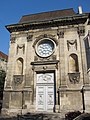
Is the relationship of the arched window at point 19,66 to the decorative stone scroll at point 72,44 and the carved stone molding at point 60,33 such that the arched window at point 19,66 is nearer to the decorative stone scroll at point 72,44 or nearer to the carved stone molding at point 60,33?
the carved stone molding at point 60,33

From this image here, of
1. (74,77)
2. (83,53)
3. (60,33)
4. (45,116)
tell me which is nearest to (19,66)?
(60,33)

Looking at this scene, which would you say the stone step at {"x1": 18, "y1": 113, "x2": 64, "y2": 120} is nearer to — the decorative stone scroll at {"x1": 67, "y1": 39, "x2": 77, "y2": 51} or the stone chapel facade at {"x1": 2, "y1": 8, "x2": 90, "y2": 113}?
the stone chapel facade at {"x1": 2, "y1": 8, "x2": 90, "y2": 113}

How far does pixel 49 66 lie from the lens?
12914 millimetres

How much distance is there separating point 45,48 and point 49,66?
182 cm

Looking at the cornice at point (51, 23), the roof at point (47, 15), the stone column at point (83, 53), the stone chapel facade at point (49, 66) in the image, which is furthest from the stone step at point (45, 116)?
the roof at point (47, 15)

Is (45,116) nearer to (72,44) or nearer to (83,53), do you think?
(83,53)

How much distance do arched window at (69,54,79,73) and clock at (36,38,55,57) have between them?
1735mm

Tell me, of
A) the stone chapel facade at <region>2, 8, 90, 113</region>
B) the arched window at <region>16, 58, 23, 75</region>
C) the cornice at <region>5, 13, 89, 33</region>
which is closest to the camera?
the stone chapel facade at <region>2, 8, 90, 113</region>

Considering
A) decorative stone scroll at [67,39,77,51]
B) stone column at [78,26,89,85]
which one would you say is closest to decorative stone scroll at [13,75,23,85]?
decorative stone scroll at [67,39,77,51]

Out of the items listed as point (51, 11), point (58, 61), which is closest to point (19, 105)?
point (58, 61)

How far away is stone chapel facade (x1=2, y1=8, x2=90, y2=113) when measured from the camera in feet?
39.1

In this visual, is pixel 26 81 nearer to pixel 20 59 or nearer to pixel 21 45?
pixel 20 59

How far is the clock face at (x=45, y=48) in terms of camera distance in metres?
13.5

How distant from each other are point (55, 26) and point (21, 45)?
11.5 ft
